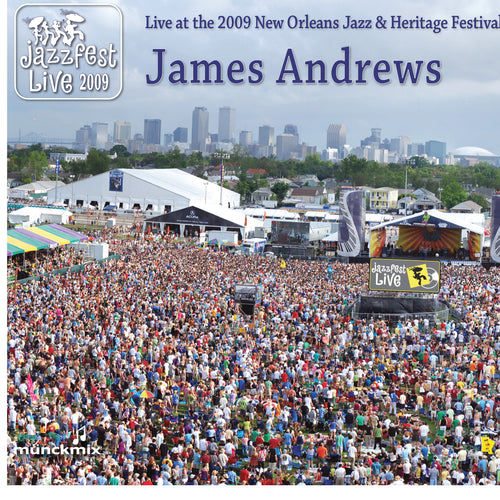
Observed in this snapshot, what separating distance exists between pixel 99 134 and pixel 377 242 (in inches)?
5521

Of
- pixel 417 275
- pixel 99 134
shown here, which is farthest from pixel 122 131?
pixel 417 275

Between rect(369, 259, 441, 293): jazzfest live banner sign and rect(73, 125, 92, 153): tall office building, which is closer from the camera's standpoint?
rect(369, 259, 441, 293): jazzfest live banner sign

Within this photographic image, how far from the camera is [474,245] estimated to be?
39.0m

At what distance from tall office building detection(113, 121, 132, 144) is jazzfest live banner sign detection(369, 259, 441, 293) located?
163 metres

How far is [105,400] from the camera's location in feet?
44.2

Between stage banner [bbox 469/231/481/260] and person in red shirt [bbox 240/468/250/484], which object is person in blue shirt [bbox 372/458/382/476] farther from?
stage banner [bbox 469/231/481/260]

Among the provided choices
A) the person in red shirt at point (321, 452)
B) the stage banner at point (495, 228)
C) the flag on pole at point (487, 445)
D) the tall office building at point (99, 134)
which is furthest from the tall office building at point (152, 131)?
the flag on pole at point (487, 445)

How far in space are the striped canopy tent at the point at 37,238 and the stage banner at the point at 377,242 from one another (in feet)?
46.6

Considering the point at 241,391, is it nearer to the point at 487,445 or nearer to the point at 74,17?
the point at 487,445

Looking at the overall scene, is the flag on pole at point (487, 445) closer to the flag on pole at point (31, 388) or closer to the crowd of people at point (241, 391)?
the crowd of people at point (241, 391)

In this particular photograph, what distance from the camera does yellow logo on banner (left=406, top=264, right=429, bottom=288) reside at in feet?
72.4

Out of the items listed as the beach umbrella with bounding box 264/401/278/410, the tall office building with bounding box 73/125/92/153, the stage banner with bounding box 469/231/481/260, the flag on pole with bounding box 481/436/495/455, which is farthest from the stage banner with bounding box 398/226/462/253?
the tall office building with bounding box 73/125/92/153

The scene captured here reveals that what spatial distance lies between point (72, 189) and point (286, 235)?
2323 centimetres

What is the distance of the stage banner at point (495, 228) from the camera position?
111ft
